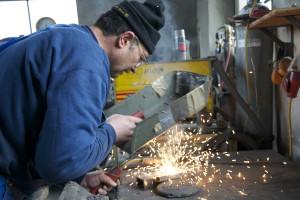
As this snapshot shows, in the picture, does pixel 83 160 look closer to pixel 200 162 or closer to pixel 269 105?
pixel 200 162

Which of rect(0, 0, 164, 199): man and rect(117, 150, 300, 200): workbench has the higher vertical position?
rect(0, 0, 164, 199): man

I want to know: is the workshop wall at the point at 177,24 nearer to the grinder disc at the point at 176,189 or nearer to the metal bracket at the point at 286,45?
the metal bracket at the point at 286,45

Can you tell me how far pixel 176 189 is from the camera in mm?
1688

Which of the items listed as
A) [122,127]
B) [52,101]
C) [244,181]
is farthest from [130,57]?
[244,181]

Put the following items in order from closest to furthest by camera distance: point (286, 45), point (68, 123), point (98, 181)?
point (68, 123) → point (98, 181) → point (286, 45)

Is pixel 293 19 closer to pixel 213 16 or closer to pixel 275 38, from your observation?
pixel 275 38

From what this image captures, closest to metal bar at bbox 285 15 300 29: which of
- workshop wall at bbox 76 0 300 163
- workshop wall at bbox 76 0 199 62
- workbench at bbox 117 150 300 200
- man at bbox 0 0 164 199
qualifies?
workbench at bbox 117 150 300 200

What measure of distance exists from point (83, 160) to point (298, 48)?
1925 mm

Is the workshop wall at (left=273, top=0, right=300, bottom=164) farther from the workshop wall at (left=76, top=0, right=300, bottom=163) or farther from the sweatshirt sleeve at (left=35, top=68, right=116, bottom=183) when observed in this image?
the workshop wall at (left=76, top=0, right=300, bottom=163)

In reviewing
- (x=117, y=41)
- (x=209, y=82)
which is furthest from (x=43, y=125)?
(x=209, y=82)

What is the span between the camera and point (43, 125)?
968 mm

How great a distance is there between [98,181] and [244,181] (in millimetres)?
772

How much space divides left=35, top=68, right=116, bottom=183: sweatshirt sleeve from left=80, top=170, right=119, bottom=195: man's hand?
0.65 meters

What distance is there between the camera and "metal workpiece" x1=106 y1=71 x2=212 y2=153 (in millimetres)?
1708
